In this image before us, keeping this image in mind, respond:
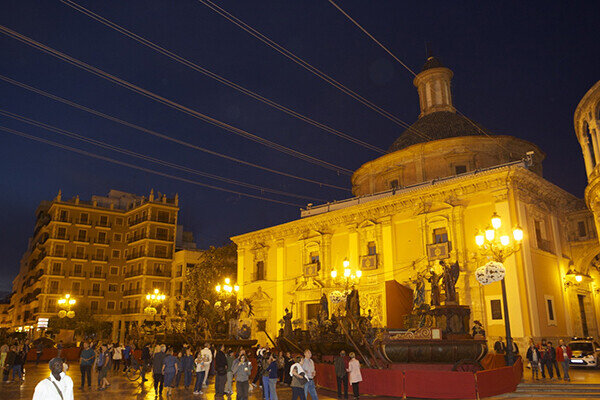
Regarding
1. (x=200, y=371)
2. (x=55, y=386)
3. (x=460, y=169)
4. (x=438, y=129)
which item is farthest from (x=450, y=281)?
(x=438, y=129)

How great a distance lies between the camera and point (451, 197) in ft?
86.6

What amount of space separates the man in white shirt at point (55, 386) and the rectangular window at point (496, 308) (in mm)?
22109

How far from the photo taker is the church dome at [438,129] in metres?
33.3

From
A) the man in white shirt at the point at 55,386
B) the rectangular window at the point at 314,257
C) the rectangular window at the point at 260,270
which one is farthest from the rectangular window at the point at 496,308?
the man in white shirt at the point at 55,386

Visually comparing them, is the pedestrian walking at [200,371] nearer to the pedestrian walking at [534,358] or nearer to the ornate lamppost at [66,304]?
the pedestrian walking at [534,358]

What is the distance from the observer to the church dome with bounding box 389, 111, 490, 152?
1310 inches

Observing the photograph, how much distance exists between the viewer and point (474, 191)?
25688 mm

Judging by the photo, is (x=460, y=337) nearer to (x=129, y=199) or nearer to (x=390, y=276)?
(x=390, y=276)

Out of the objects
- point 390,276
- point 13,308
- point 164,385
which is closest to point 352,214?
point 390,276

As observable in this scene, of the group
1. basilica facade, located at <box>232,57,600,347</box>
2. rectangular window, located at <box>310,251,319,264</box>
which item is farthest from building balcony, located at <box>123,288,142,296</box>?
rectangular window, located at <box>310,251,319,264</box>

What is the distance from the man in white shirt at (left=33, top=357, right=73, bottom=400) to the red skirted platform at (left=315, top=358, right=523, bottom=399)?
994cm

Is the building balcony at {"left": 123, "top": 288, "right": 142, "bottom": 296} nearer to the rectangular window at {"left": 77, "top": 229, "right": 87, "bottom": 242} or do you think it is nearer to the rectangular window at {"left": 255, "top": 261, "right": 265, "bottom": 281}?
the rectangular window at {"left": 77, "top": 229, "right": 87, "bottom": 242}

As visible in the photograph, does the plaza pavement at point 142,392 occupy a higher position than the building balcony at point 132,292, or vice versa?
the building balcony at point 132,292

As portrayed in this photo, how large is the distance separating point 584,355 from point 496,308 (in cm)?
406
